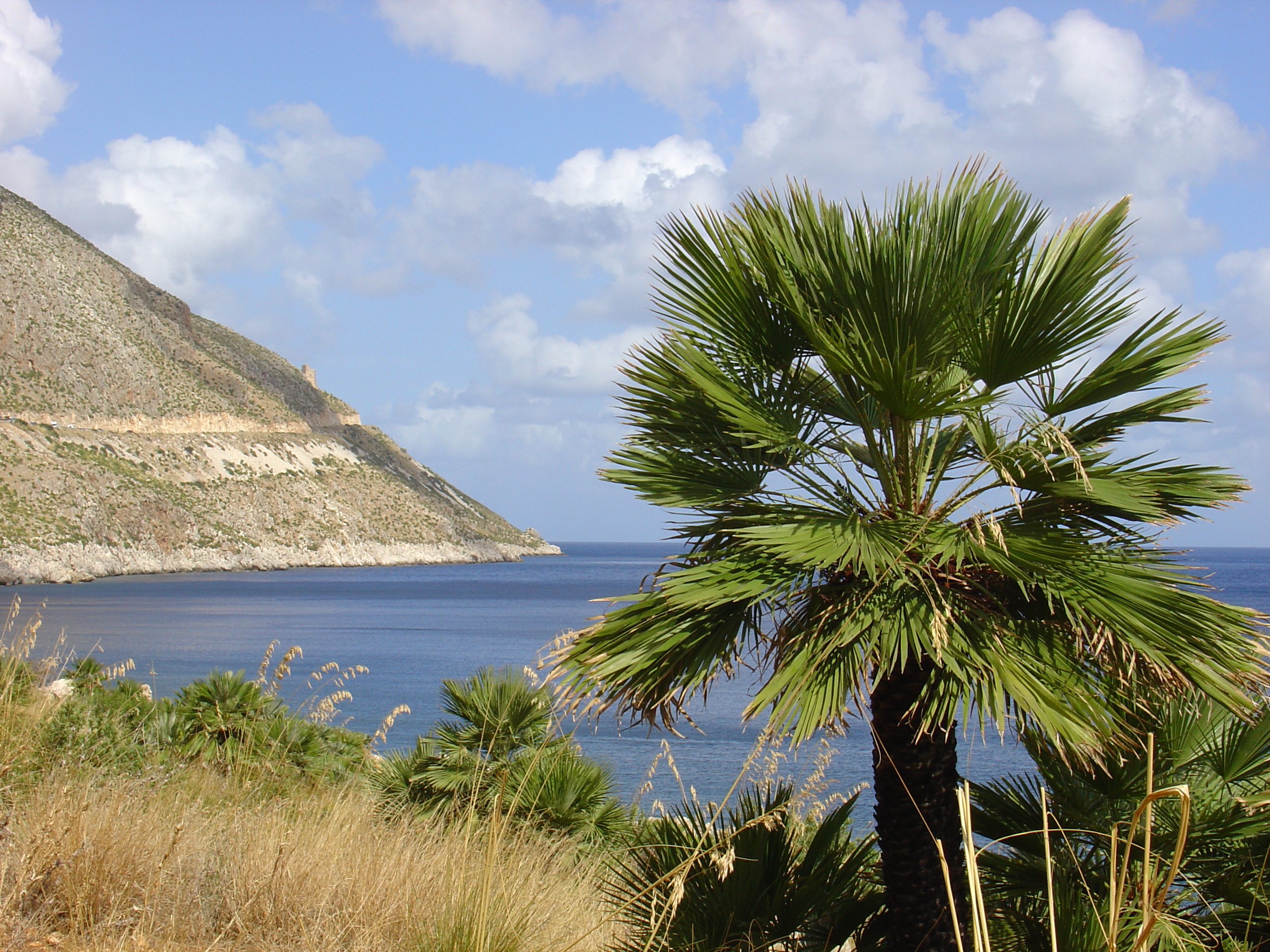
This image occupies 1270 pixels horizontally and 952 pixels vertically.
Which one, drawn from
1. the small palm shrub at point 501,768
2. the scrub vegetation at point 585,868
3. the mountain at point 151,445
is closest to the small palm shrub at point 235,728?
the small palm shrub at point 501,768

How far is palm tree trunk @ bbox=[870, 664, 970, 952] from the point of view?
4070 millimetres

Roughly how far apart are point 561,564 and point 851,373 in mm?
167115

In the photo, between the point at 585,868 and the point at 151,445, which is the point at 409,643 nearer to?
the point at 585,868

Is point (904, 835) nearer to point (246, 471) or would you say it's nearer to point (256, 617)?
point (256, 617)

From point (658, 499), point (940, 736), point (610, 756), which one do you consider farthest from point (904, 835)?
point (610, 756)

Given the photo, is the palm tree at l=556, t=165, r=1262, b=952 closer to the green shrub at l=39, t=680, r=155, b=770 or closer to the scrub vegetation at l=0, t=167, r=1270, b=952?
the scrub vegetation at l=0, t=167, r=1270, b=952

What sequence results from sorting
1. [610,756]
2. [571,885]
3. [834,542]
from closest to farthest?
[834,542] < [571,885] < [610,756]

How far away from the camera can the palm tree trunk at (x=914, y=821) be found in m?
4.07

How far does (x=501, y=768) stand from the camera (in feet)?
20.4

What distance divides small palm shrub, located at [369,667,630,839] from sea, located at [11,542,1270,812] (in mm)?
456

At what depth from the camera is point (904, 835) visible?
414 cm

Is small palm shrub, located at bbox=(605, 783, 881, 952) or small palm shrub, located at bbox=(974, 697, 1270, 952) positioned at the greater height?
small palm shrub, located at bbox=(974, 697, 1270, 952)

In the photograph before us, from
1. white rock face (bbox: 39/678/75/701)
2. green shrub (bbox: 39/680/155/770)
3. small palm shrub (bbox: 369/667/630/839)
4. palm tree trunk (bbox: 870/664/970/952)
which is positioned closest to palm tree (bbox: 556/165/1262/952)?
palm tree trunk (bbox: 870/664/970/952)

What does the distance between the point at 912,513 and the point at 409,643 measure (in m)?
43.8
